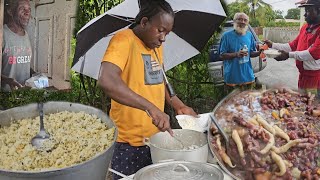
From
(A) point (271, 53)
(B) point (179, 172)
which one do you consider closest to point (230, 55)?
(A) point (271, 53)

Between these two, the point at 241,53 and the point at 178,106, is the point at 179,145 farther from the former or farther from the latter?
the point at 241,53

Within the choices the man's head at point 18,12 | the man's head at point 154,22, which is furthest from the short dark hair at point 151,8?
the man's head at point 18,12

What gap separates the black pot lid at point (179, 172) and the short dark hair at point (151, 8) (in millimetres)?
654

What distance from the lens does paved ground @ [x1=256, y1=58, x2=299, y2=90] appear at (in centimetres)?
190

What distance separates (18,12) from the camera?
181 centimetres

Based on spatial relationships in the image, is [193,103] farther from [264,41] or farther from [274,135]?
[274,135]

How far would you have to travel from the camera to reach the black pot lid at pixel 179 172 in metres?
1.37

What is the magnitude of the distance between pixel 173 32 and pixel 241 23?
0.42m

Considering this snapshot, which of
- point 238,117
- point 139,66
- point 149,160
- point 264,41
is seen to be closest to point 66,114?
point 139,66

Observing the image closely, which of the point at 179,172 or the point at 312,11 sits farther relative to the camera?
the point at 312,11

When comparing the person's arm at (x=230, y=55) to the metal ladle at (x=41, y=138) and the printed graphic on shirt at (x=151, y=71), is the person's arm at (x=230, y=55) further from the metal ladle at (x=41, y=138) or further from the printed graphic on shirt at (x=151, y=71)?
the metal ladle at (x=41, y=138)

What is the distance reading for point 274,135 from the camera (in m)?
1.67

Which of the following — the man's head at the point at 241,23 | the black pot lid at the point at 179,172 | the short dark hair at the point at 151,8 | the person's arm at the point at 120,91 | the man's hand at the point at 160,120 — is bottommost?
the black pot lid at the point at 179,172

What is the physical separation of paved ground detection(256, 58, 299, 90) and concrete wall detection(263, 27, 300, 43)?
10 cm
